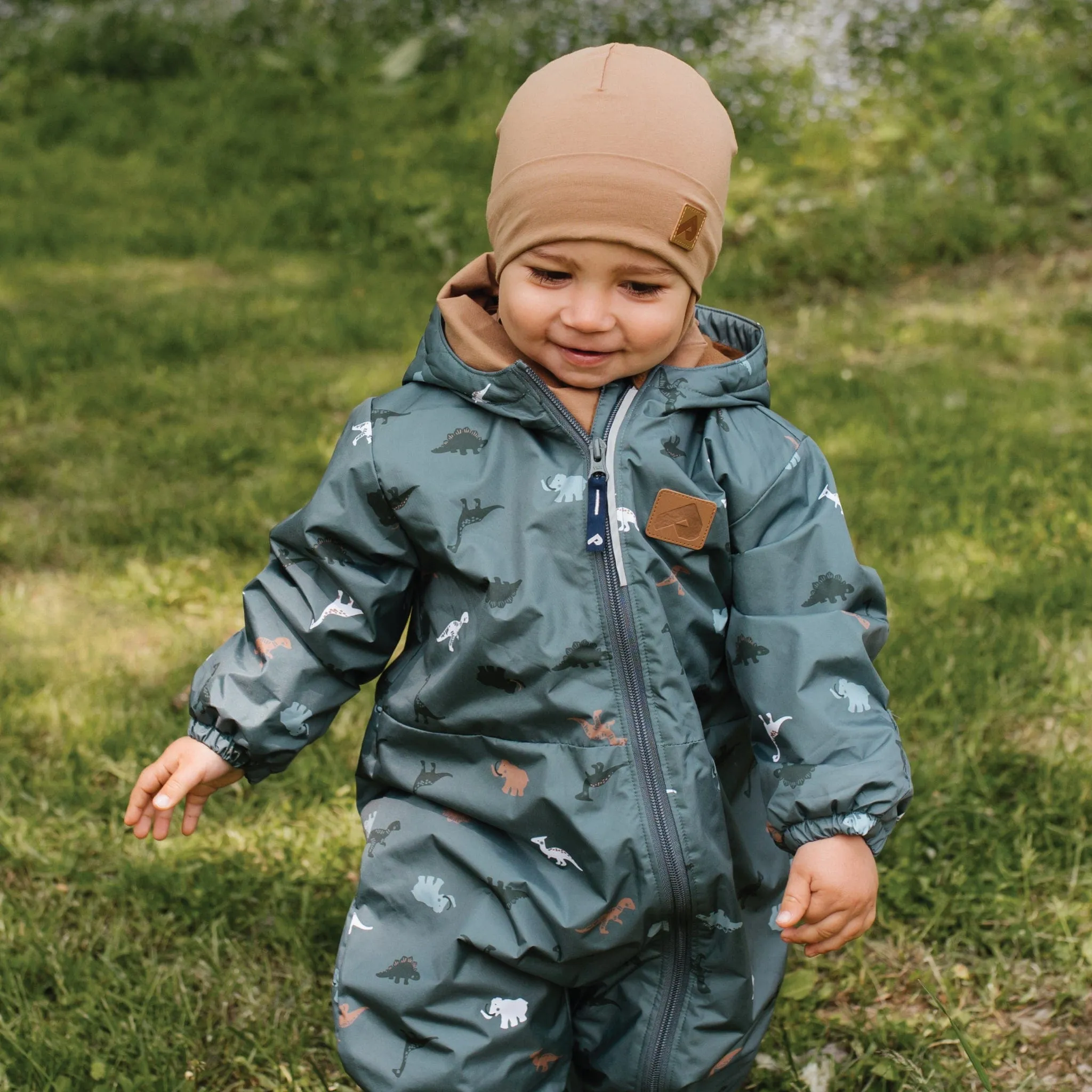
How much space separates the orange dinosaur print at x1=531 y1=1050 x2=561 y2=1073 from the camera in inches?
76.2

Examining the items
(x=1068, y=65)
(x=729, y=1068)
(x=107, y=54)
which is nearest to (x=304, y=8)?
(x=107, y=54)

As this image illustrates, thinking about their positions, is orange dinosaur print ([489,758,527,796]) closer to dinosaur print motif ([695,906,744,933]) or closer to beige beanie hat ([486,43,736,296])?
dinosaur print motif ([695,906,744,933])

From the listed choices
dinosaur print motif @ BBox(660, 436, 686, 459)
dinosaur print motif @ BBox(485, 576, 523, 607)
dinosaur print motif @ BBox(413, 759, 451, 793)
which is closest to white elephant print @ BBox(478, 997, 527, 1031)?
dinosaur print motif @ BBox(413, 759, 451, 793)

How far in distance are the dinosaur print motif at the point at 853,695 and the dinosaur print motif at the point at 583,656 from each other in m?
0.30

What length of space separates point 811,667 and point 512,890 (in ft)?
1.69

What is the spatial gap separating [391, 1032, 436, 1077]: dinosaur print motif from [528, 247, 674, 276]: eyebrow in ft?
3.52

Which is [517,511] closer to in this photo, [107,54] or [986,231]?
[986,231]

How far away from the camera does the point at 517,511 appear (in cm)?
186

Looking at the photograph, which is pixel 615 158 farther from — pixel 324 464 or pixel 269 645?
pixel 324 464

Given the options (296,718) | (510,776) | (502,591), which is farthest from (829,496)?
(296,718)

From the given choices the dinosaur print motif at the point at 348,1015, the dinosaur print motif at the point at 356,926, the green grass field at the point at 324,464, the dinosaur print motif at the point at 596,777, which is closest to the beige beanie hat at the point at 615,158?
the dinosaur print motif at the point at 596,777

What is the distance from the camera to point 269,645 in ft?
6.32

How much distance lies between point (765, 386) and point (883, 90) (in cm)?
527

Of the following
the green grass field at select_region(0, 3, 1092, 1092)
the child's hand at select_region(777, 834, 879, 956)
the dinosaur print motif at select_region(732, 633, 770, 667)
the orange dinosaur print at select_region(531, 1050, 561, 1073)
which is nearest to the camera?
the child's hand at select_region(777, 834, 879, 956)
